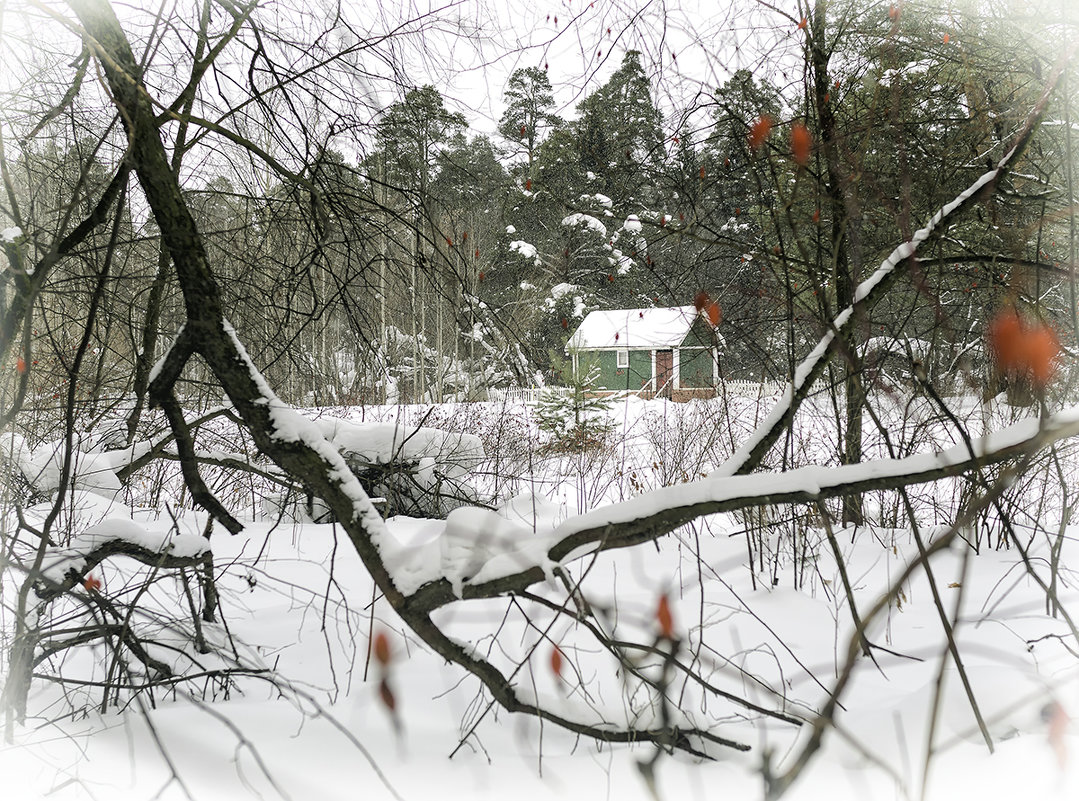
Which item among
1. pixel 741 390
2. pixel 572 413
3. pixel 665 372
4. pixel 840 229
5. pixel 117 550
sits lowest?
pixel 572 413

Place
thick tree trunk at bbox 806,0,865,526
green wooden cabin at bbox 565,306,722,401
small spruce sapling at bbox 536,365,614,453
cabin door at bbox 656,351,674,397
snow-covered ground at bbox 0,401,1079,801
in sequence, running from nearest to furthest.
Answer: snow-covered ground at bbox 0,401,1079,801, thick tree trunk at bbox 806,0,865,526, cabin door at bbox 656,351,674,397, small spruce sapling at bbox 536,365,614,453, green wooden cabin at bbox 565,306,722,401

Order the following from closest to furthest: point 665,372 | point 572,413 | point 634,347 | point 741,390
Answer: point 741,390 → point 665,372 → point 572,413 → point 634,347

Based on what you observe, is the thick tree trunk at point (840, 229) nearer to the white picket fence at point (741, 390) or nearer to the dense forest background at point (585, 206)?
the dense forest background at point (585, 206)

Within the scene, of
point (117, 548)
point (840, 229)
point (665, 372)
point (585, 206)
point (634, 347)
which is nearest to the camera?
point (117, 548)

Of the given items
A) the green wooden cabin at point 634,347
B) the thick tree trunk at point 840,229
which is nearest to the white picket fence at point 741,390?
the thick tree trunk at point 840,229

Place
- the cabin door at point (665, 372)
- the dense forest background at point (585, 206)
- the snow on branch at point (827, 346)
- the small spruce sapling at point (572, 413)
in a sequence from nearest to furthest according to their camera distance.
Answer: the snow on branch at point (827, 346) < the dense forest background at point (585, 206) < the cabin door at point (665, 372) < the small spruce sapling at point (572, 413)

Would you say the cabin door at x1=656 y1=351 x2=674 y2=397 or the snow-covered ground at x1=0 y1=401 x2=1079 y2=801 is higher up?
the cabin door at x1=656 y1=351 x2=674 y2=397

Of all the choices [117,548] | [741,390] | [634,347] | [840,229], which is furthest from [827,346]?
[634,347]

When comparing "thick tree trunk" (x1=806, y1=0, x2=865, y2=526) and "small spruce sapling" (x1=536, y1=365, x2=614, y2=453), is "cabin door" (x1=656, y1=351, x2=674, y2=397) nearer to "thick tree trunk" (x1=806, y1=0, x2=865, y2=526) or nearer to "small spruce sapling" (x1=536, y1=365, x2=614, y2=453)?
"thick tree trunk" (x1=806, y1=0, x2=865, y2=526)

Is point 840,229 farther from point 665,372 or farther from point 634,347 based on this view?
point 634,347

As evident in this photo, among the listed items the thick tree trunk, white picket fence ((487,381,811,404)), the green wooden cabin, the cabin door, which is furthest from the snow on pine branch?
the green wooden cabin

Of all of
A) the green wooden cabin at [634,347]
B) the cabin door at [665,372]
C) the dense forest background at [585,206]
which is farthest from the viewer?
the green wooden cabin at [634,347]

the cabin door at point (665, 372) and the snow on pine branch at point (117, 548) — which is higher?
the cabin door at point (665, 372)

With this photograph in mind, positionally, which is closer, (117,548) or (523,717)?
(523,717)
